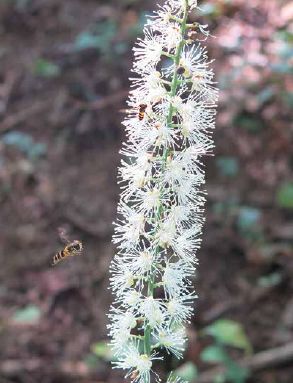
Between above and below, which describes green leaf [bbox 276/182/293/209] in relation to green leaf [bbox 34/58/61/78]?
Result: below

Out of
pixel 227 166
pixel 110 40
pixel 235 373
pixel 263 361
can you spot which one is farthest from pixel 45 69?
pixel 235 373

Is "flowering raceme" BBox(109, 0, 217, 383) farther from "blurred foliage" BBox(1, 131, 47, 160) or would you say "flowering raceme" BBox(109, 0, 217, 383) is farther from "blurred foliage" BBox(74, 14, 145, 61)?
"blurred foliage" BBox(74, 14, 145, 61)

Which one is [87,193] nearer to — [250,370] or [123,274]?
[250,370]

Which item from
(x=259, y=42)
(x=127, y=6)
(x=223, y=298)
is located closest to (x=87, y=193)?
(x=223, y=298)

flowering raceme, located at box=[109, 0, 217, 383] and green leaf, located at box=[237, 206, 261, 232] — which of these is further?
green leaf, located at box=[237, 206, 261, 232]

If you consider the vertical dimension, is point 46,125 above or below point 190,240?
above

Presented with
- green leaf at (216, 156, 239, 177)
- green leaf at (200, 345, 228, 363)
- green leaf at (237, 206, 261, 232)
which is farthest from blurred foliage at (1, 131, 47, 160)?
green leaf at (200, 345, 228, 363)
